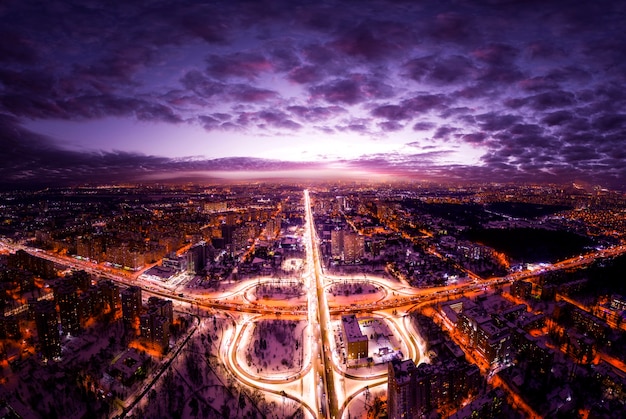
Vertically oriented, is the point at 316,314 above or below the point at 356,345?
below

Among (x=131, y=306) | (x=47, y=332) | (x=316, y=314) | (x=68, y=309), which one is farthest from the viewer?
(x=316, y=314)

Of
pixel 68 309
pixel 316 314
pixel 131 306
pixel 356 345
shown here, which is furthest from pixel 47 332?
pixel 356 345

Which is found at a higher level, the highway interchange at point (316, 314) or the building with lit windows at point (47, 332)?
the building with lit windows at point (47, 332)

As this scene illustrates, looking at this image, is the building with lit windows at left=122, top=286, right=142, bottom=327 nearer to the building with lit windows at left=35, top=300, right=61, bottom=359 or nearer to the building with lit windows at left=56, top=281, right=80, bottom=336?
the building with lit windows at left=56, top=281, right=80, bottom=336

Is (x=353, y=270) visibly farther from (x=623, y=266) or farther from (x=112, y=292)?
(x=623, y=266)

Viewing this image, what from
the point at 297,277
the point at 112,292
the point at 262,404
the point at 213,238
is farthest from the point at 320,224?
the point at 262,404

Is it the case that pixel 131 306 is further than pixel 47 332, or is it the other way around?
pixel 131 306

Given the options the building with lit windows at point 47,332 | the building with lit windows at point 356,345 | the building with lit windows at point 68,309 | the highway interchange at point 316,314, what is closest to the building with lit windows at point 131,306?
the building with lit windows at point 68,309

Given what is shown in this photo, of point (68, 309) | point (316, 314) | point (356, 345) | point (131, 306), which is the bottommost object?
point (316, 314)

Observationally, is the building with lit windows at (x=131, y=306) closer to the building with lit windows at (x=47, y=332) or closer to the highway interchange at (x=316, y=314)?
the highway interchange at (x=316, y=314)

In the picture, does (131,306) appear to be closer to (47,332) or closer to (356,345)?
(47,332)

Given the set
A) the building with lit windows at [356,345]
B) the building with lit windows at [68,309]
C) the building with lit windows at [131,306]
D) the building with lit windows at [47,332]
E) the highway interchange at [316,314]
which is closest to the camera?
the highway interchange at [316,314]
